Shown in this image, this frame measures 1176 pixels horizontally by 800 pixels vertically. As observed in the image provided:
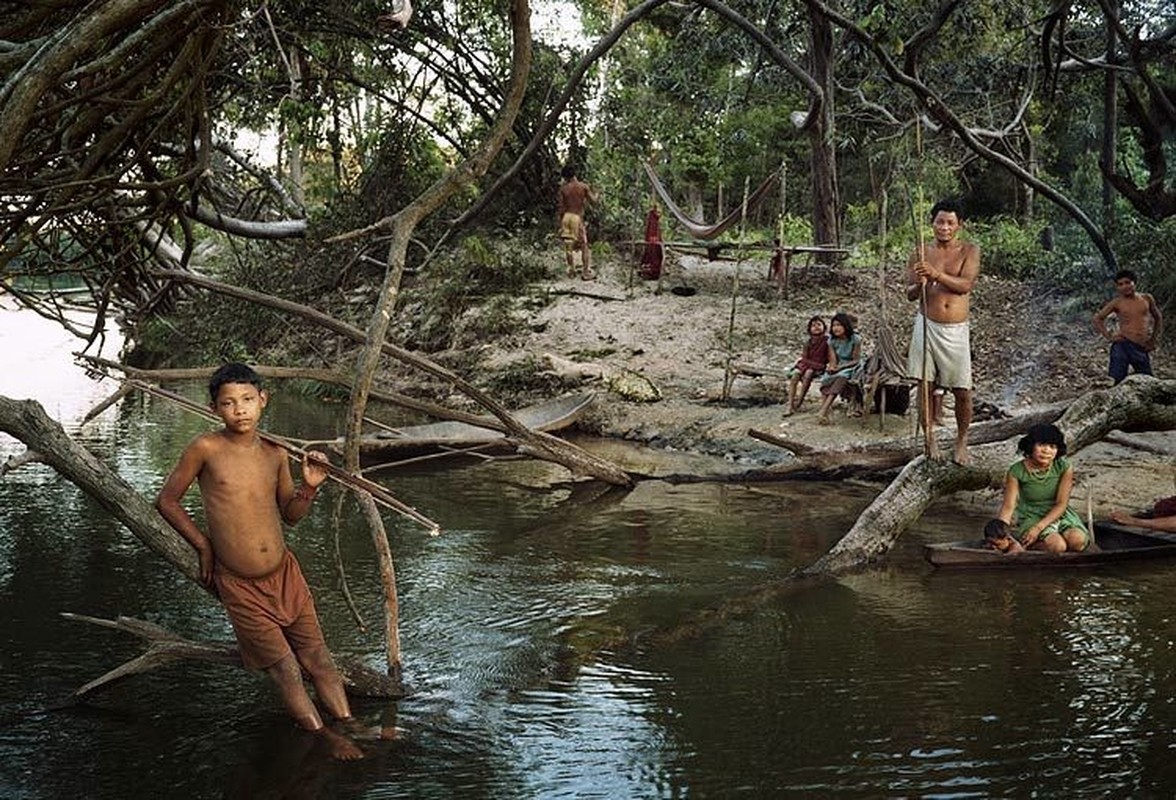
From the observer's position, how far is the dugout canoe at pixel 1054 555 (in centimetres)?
622

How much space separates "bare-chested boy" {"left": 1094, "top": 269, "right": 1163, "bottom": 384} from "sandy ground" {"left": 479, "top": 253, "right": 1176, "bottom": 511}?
1.88ft

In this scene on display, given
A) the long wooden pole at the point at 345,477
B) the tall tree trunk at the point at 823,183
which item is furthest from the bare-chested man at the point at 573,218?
the long wooden pole at the point at 345,477

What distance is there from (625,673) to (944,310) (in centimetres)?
316

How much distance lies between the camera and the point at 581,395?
1116cm

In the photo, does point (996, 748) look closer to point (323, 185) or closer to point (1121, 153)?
point (323, 185)

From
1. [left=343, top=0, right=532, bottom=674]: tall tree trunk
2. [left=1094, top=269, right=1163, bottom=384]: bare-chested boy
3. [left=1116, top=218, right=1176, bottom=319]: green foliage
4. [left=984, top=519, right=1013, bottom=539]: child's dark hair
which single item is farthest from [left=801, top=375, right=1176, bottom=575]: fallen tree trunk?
[left=1116, top=218, right=1176, bottom=319]: green foliage

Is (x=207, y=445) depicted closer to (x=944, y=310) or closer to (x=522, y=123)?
(x=944, y=310)

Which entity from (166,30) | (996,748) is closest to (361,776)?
(996,748)

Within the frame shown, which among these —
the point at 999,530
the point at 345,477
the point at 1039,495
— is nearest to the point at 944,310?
the point at 1039,495

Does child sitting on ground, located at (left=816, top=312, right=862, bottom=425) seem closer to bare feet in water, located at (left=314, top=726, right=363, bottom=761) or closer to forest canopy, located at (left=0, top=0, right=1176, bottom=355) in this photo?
forest canopy, located at (left=0, top=0, right=1176, bottom=355)

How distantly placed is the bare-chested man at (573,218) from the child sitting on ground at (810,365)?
4598 mm

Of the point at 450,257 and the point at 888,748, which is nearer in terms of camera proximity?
the point at 888,748

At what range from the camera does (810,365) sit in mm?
A: 10227

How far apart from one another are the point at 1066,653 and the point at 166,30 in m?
4.33
